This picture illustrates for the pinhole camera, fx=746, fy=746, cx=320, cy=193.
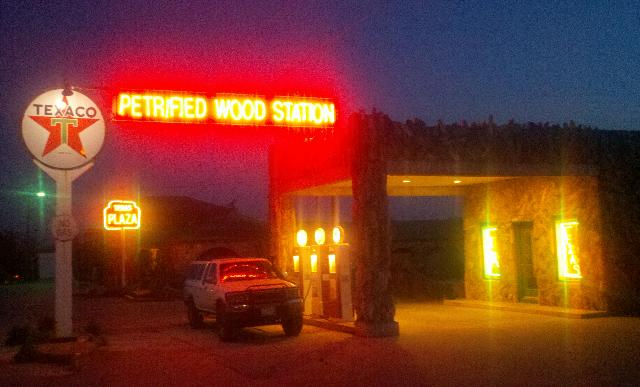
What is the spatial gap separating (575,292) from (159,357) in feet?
36.0

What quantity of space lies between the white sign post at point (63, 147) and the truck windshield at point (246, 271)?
375cm

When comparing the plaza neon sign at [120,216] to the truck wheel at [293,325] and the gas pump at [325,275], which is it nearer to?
the gas pump at [325,275]

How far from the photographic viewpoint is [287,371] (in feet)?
40.7

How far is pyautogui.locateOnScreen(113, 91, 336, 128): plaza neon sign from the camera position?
16719 mm

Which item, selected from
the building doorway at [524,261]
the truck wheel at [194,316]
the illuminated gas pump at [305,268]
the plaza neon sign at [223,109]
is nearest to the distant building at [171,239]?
the truck wheel at [194,316]

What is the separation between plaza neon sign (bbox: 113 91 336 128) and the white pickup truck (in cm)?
370

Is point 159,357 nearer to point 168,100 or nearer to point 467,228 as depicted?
point 168,100

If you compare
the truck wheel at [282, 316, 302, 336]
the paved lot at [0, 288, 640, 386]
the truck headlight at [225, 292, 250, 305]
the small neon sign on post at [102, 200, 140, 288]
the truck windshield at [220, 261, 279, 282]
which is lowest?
the paved lot at [0, 288, 640, 386]

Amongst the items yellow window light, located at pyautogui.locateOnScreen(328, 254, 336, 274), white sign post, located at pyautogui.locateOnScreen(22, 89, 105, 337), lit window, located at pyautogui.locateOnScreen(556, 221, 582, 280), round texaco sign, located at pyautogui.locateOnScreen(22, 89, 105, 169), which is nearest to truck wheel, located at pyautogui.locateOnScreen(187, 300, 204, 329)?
yellow window light, located at pyautogui.locateOnScreen(328, 254, 336, 274)

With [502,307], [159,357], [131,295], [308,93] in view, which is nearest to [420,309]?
[502,307]

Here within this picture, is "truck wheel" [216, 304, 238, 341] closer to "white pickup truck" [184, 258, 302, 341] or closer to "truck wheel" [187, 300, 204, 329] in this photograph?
"white pickup truck" [184, 258, 302, 341]

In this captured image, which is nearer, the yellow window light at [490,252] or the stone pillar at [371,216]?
the stone pillar at [371,216]

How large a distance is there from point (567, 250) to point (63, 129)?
42.5 ft

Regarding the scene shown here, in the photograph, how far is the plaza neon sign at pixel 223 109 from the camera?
54.9 feet
